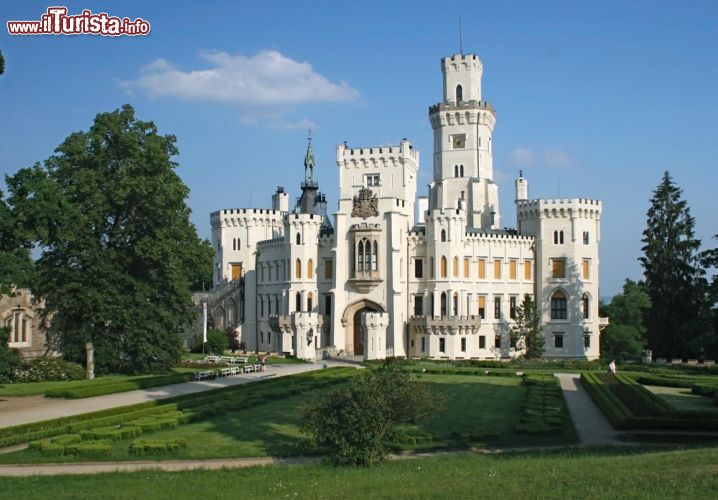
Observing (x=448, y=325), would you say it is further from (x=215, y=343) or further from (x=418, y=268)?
(x=215, y=343)

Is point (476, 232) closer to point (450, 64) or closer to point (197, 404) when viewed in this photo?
point (450, 64)

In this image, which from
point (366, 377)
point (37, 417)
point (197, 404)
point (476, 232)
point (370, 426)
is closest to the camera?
point (370, 426)

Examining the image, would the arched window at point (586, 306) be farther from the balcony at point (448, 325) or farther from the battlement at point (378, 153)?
the battlement at point (378, 153)

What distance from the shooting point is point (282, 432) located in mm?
29422

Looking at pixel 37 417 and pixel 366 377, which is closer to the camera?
pixel 366 377

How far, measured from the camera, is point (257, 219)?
81.4m

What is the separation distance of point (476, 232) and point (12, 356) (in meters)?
44.1

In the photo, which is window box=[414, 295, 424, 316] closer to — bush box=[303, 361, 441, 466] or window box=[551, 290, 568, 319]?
window box=[551, 290, 568, 319]

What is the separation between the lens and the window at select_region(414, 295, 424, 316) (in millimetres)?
69500

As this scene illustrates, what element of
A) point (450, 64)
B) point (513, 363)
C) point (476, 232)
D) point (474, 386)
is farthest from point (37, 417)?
point (450, 64)

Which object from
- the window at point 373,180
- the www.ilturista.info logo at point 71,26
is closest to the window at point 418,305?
the window at point 373,180

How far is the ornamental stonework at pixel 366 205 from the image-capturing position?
225 ft

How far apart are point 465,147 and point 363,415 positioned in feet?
188

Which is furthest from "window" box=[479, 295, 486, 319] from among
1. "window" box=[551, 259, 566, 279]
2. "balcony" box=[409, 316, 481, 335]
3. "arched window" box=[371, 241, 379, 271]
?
"arched window" box=[371, 241, 379, 271]
